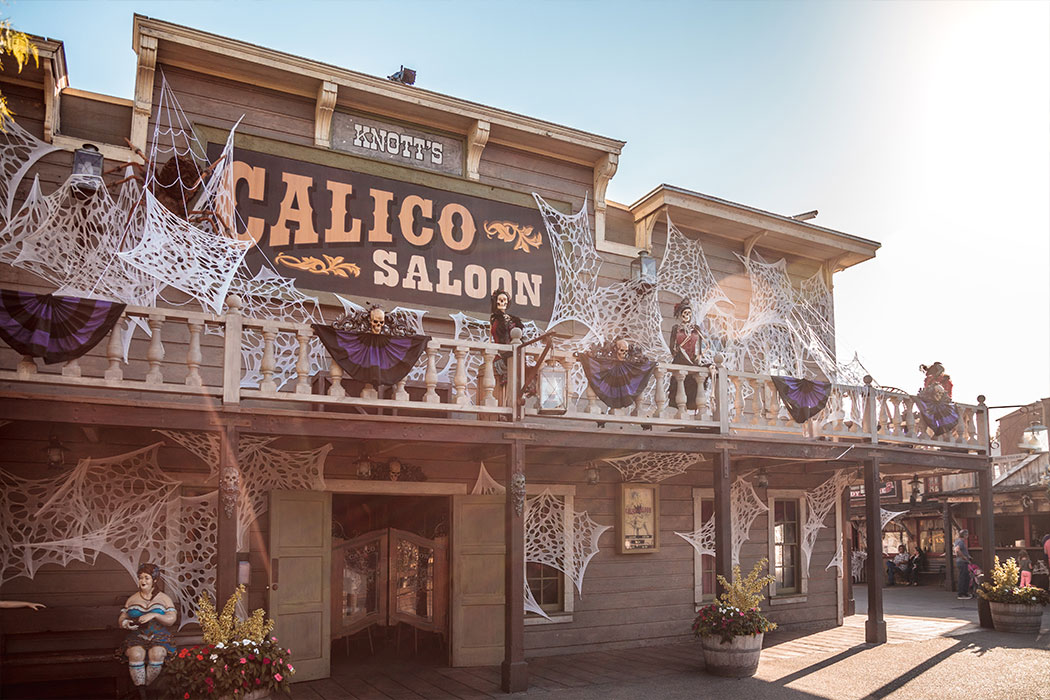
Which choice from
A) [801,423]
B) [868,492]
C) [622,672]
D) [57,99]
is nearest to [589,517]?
[622,672]

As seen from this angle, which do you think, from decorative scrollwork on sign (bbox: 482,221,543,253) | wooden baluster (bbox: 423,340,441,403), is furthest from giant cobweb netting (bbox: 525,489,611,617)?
decorative scrollwork on sign (bbox: 482,221,543,253)

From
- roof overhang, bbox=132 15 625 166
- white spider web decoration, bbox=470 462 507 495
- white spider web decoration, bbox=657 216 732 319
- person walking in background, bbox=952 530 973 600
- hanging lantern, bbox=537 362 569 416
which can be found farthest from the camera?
person walking in background, bbox=952 530 973 600

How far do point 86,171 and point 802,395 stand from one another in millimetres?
9696

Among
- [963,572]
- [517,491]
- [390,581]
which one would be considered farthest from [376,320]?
[963,572]

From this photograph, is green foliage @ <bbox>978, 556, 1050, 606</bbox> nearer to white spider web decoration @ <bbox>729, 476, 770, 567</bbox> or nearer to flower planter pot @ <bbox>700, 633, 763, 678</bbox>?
white spider web decoration @ <bbox>729, 476, 770, 567</bbox>

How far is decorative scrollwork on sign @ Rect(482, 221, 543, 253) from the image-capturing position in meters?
12.6

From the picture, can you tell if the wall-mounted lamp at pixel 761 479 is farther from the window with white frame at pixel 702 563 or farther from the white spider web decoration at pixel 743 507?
the window with white frame at pixel 702 563

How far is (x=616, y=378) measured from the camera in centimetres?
1070

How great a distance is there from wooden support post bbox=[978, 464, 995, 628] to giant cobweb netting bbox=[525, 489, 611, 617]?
6950mm

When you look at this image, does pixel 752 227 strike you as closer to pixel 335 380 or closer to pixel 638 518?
pixel 638 518

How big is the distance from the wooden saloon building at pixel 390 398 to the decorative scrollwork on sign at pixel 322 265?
37 millimetres

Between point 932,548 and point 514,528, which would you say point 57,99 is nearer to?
point 514,528

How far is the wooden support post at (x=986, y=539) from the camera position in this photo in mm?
14565

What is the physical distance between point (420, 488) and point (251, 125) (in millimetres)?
5190
